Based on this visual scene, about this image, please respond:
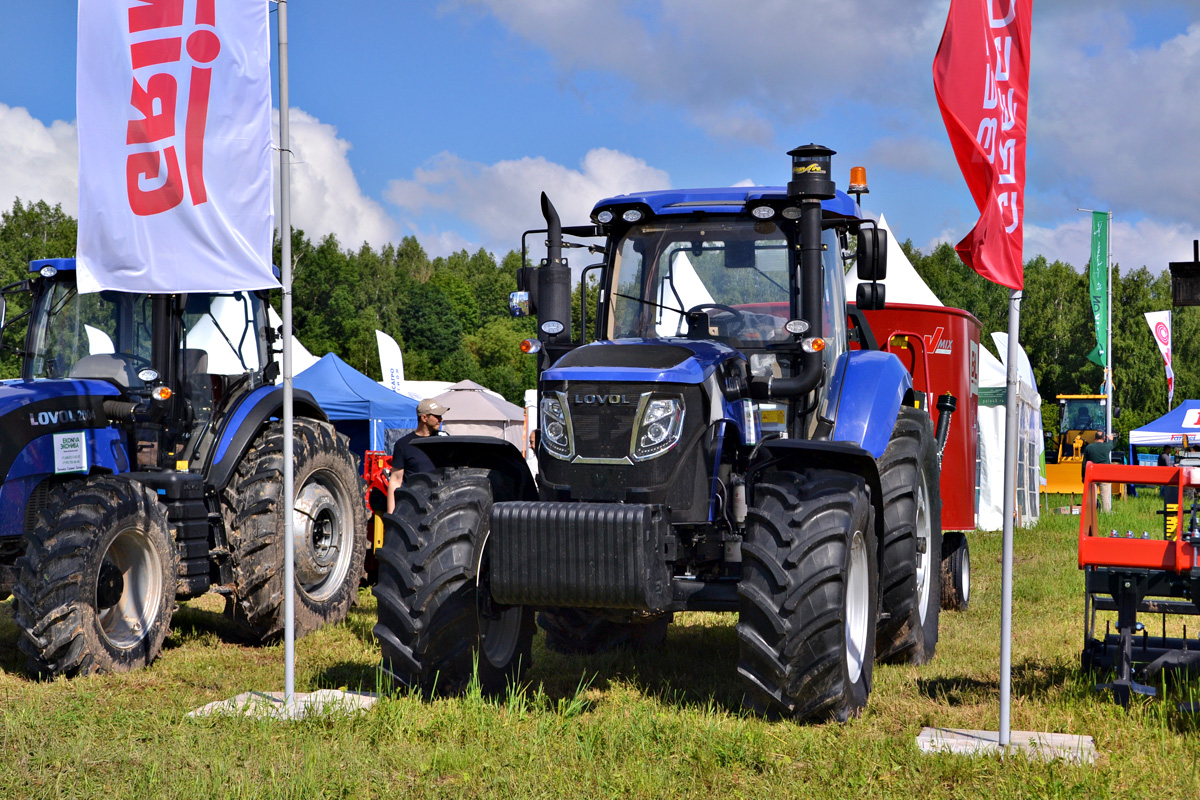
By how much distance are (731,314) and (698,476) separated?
110 centimetres

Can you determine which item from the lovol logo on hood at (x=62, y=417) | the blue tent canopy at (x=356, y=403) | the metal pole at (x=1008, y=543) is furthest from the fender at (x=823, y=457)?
the blue tent canopy at (x=356, y=403)

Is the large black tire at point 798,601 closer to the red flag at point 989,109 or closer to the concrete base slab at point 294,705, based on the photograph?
the red flag at point 989,109

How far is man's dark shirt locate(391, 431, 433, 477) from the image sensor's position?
18.6ft

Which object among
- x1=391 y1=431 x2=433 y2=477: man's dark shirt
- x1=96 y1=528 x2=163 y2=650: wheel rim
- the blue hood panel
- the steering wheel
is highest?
the steering wheel

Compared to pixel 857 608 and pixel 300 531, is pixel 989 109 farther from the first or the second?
pixel 300 531

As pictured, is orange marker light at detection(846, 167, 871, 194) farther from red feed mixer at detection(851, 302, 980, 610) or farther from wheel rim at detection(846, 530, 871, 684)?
wheel rim at detection(846, 530, 871, 684)

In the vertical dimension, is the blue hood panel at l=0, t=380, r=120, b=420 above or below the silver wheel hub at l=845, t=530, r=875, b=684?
above

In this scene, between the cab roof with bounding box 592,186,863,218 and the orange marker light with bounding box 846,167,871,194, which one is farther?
the orange marker light with bounding box 846,167,871,194

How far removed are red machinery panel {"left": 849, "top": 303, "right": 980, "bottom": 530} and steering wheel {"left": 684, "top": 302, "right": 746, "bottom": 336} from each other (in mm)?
4494

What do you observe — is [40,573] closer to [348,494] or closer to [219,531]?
[219,531]

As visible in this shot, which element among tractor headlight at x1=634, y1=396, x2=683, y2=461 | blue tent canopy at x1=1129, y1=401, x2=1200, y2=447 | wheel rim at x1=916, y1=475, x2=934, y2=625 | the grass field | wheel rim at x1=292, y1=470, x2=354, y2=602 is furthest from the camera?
blue tent canopy at x1=1129, y1=401, x2=1200, y2=447

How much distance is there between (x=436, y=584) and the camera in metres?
5.07

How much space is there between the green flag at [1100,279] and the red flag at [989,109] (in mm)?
18459

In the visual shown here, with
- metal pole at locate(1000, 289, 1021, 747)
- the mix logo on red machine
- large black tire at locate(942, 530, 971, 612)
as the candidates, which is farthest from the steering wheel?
the mix logo on red machine
